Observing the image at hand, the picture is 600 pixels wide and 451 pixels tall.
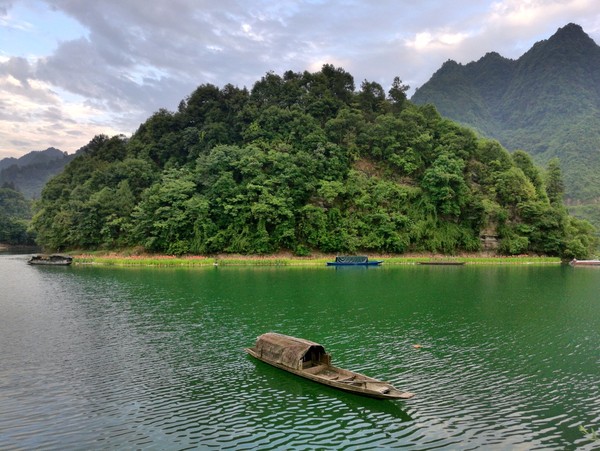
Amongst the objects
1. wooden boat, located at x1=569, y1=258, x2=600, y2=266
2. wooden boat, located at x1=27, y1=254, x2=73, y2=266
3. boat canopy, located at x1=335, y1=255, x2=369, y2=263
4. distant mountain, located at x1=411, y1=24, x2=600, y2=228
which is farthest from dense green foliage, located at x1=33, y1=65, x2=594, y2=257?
distant mountain, located at x1=411, y1=24, x2=600, y2=228

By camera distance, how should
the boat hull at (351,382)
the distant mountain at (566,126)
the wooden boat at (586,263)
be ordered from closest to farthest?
the boat hull at (351,382) < the wooden boat at (586,263) < the distant mountain at (566,126)

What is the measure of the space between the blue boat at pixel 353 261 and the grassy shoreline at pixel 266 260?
2.15 metres

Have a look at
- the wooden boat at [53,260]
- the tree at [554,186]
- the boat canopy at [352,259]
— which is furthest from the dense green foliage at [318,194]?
the wooden boat at [53,260]

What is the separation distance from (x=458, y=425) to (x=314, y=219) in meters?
64.4

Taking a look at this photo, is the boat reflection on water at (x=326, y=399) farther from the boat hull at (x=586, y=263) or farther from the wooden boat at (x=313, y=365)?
the boat hull at (x=586, y=263)

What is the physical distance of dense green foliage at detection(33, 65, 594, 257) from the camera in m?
78.0

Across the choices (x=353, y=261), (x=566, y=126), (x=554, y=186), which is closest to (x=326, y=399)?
(x=353, y=261)

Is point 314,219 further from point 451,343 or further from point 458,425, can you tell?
point 458,425

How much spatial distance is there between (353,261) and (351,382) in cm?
5534

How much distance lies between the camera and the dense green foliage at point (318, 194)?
78.0 meters

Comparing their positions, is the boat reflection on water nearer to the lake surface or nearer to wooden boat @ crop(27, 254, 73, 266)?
the lake surface

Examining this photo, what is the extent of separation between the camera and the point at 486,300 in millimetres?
36500

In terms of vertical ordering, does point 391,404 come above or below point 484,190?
below

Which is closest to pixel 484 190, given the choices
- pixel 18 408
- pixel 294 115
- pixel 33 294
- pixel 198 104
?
pixel 294 115
